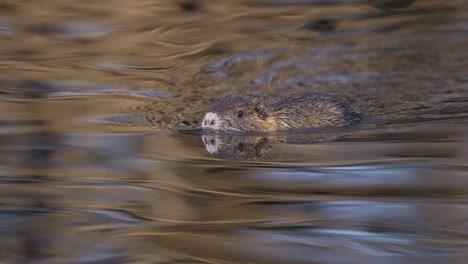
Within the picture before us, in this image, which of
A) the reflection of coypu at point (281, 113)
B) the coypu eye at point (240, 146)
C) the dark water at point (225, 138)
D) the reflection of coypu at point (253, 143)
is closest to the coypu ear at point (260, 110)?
the reflection of coypu at point (281, 113)

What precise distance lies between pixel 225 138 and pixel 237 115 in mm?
334

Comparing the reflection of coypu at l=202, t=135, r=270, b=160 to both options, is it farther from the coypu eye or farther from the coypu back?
the coypu back

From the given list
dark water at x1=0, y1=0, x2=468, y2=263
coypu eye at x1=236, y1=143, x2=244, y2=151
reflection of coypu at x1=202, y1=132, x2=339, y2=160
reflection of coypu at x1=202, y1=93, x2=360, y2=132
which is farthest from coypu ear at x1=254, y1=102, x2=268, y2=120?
coypu eye at x1=236, y1=143, x2=244, y2=151

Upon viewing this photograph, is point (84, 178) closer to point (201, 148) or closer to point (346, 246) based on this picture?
point (201, 148)

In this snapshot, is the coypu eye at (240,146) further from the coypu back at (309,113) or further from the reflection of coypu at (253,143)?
the coypu back at (309,113)

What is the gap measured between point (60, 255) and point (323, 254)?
1.05 metres

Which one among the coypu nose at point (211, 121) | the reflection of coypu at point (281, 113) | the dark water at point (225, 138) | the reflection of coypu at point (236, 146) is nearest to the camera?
the dark water at point (225, 138)

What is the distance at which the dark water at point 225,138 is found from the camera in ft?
13.3

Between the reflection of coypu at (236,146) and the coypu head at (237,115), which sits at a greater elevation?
the coypu head at (237,115)

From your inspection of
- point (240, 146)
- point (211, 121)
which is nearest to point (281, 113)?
point (211, 121)

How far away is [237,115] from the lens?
7.02 m

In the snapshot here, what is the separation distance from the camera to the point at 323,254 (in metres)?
3.82

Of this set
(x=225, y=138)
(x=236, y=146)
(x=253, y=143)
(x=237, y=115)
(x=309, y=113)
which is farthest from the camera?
(x=309, y=113)

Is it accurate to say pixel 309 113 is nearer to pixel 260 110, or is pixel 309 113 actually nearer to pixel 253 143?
pixel 260 110
